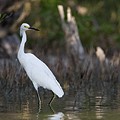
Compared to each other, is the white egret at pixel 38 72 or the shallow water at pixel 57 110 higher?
the white egret at pixel 38 72

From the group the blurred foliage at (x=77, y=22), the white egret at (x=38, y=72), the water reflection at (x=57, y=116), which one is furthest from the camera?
the blurred foliage at (x=77, y=22)

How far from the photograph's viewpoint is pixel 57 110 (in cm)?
1053

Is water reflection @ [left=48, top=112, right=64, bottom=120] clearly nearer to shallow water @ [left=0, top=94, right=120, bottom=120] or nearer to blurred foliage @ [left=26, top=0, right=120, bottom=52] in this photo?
shallow water @ [left=0, top=94, right=120, bottom=120]

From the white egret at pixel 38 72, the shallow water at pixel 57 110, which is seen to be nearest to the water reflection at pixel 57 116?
the shallow water at pixel 57 110

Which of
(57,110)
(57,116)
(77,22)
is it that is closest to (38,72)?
(57,110)

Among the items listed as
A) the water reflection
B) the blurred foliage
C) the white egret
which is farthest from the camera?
the blurred foliage

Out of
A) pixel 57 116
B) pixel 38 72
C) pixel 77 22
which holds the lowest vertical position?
pixel 57 116

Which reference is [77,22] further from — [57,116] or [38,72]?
[57,116]

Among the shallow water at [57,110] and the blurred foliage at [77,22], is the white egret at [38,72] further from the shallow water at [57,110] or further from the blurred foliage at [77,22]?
the blurred foliage at [77,22]

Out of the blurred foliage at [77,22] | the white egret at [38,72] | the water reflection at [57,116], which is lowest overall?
the water reflection at [57,116]

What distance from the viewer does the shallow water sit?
31.5 feet

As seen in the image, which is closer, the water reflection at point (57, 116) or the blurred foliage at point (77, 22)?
the water reflection at point (57, 116)

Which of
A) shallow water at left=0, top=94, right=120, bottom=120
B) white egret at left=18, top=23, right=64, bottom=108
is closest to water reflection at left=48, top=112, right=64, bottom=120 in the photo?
shallow water at left=0, top=94, right=120, bottom=120

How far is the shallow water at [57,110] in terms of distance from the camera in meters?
9.61
